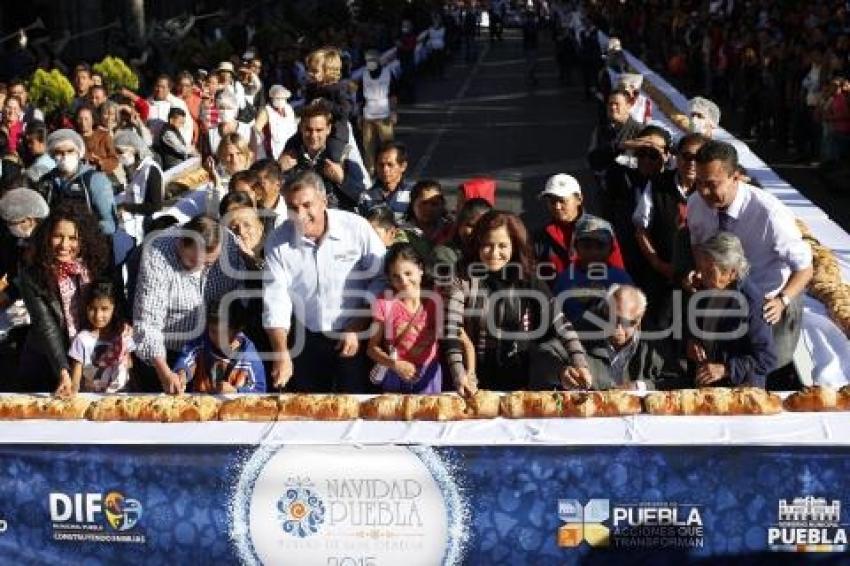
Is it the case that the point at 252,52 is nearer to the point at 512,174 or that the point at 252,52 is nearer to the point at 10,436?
the point at 512,174

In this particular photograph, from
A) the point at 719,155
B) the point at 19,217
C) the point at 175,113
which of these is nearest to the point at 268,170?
the point at 19,217

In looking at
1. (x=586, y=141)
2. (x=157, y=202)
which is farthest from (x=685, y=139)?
(x=586, y=141)

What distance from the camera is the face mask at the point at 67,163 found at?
9928 mm

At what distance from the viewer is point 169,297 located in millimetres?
7262

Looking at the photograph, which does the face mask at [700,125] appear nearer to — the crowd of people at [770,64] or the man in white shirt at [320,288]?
the man in white shirt at [320,288]

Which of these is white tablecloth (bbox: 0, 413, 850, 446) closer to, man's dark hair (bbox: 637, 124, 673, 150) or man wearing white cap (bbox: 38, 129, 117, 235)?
man's dark hair (bbox: 637, 124, 673, 150)

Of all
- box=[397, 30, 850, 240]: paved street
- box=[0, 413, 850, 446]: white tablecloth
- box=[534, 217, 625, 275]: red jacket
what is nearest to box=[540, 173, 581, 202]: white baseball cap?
box=[534, 217, 625, 275]: red jacket

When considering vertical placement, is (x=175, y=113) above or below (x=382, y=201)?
below

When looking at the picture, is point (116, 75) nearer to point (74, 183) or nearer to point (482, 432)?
point (74, 183)

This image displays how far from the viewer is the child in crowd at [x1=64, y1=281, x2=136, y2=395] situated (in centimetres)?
734

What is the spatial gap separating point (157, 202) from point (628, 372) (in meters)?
4.94

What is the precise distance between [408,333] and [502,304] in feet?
1.47

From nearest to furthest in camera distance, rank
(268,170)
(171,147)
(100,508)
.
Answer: (100,508) → (268,170) → (171,147)

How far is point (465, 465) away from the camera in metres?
5.89
